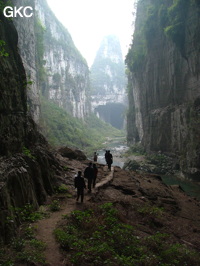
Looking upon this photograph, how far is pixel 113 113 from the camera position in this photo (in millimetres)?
135000

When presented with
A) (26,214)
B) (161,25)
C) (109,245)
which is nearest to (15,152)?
(26,214)

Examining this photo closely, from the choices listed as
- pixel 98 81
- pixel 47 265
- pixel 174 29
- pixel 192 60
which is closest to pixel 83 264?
pixel 47 265

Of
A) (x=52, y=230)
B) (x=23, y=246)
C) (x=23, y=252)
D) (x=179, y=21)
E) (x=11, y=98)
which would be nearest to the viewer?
(x=23, y=252)

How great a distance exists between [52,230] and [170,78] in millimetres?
30219

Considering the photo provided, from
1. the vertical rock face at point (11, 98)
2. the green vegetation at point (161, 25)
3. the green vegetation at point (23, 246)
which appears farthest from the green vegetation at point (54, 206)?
the green vegetation at point (161, 25)

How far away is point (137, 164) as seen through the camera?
32.8 metres

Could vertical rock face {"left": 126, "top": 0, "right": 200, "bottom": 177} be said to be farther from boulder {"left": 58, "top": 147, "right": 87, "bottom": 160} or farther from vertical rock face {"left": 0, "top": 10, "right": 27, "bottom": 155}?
vertical rock face {"left": 0, "top": 10, "right": 27, "bottom": 155}

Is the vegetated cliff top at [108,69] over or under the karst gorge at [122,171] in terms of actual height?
over

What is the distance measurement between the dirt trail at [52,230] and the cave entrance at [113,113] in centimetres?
11959

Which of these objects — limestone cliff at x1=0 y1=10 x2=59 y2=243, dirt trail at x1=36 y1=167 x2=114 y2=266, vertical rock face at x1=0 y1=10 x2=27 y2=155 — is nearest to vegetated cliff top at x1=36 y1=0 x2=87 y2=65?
vertical rock face at x1=0 y1=10 x2=27 y2=155

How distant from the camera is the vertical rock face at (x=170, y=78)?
2572cm

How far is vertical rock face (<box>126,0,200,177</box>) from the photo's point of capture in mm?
25719

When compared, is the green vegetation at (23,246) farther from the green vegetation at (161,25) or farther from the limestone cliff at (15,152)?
the green vegetation at (161,25)

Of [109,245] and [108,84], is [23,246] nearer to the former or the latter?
[109,245]
